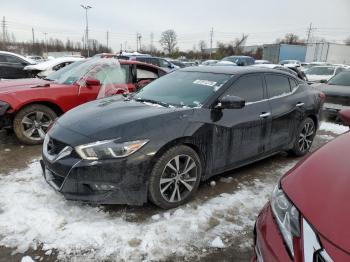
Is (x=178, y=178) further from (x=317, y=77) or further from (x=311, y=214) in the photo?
(x=317, y=77)

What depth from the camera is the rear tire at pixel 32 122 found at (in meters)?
5.30

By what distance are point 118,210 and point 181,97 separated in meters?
1.53

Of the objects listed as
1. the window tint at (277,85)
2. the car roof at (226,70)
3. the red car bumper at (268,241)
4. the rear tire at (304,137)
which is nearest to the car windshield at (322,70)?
the rear tire at (304,137)

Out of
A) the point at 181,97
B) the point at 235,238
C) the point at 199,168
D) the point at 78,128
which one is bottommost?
the point at 235,238

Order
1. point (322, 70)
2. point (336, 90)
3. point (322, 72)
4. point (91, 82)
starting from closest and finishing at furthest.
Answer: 1. point (91, 82)
2. point (336, 90)
3. point (322, 72)
4. point (322, 70)

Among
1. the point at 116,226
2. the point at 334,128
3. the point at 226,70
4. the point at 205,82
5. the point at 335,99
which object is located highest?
the point at 226,70

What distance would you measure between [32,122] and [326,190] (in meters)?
4.94

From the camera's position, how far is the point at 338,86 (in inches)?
360

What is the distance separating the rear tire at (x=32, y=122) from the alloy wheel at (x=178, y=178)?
312 cm

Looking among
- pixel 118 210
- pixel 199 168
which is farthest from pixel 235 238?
pixel 118 210

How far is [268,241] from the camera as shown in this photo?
69.4 inches

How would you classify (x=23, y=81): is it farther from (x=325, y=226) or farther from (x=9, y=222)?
(x=325, y=226)

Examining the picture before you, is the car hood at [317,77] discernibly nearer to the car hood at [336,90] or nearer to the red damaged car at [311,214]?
the car hood at [336,90]

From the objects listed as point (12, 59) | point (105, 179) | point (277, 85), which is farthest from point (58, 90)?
point (12, 59)
